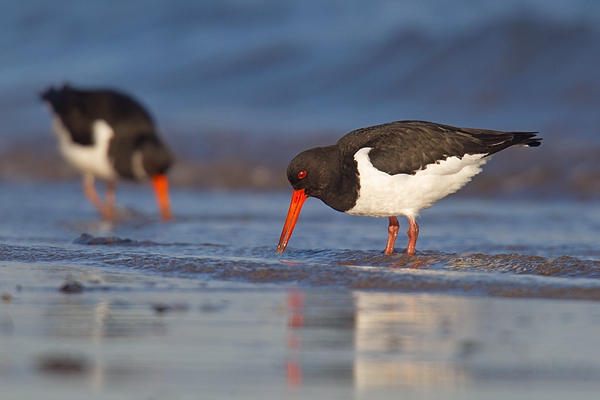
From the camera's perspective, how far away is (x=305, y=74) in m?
16.9

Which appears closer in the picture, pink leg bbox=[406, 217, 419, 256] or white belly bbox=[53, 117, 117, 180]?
pink leg bbox=[406, 217, 419, 256]

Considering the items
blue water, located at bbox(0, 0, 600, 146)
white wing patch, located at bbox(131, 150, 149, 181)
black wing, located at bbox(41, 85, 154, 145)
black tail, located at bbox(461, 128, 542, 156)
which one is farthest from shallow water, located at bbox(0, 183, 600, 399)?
blue water, located at bbox(0, 0, 600, 146)

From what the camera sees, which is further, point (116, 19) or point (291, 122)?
point (116, 19)

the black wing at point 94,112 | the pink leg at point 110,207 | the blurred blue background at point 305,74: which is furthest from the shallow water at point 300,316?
the blurred blue background at point 305,74

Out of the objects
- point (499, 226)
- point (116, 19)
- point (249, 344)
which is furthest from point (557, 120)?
point (116, 19)

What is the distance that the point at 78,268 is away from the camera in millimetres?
5641

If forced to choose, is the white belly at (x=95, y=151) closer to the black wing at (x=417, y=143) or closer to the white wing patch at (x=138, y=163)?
the white wing patch at (x=138, y=163)

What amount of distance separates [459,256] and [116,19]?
16.4 meters

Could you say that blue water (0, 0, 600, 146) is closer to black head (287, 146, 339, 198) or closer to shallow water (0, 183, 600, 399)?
black head (287, 146, 339, 198)

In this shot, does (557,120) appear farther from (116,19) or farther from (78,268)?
(116,19)

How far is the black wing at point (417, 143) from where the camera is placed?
5992 mm

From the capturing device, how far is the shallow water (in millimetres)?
3258

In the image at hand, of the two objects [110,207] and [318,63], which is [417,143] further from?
[318,63]

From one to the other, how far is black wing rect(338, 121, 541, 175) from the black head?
0.11m
